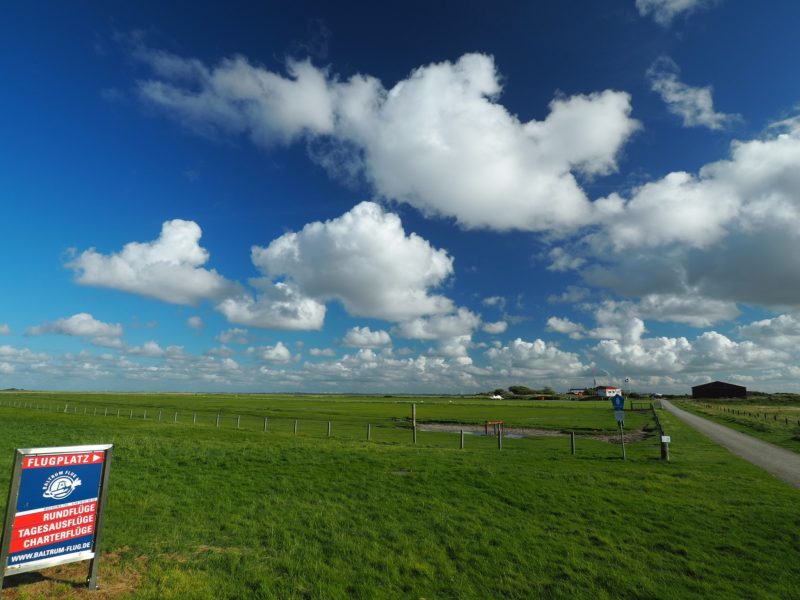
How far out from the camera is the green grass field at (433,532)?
27.9ft

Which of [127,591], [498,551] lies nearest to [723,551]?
[498,551]

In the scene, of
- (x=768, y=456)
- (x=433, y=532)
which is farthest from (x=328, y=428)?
(x=768, y=456)

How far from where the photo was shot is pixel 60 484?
797 centimetres

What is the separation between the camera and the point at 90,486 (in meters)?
8.39

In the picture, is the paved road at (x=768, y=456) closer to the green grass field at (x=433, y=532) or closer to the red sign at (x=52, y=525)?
the green grass field at (x=433, y=532)

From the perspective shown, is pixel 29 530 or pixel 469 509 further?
pixel 469 509

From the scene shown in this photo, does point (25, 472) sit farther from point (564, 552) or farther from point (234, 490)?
point (564, 552)

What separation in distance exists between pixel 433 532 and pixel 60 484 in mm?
8276

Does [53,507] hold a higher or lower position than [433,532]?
higher

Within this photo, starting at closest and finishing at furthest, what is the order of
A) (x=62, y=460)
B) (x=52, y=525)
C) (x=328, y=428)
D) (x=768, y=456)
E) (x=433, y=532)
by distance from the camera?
(x=52, y=525), (x=62, y=460), (x=433, y=532), (x=768, y=456), (x=328, y=428)

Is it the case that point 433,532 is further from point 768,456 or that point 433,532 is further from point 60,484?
point 768,456

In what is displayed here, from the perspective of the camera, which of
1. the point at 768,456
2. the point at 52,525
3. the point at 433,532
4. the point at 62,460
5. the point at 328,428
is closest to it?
the point at 52,525

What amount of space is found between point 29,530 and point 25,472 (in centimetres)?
100

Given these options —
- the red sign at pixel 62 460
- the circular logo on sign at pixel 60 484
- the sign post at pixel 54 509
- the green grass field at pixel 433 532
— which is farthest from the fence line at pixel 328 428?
the circular logo on sign at pixel 60 484
